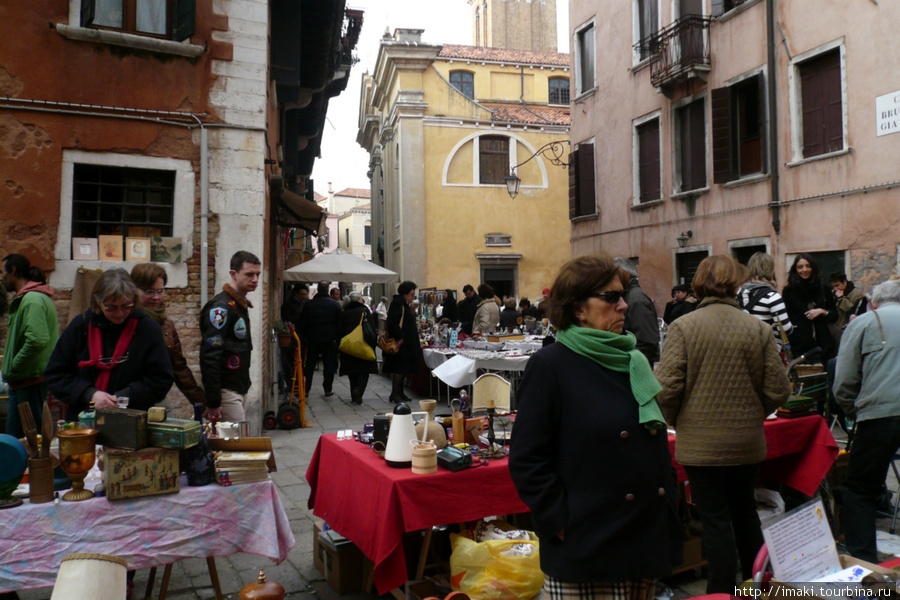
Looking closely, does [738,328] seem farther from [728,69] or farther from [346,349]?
[728,69]

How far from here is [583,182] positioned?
1764 centimetres

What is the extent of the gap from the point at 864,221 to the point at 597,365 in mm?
9877

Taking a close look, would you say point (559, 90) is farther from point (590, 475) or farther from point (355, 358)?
point (590, 475)

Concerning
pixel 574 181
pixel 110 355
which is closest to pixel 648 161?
pixel 574 181

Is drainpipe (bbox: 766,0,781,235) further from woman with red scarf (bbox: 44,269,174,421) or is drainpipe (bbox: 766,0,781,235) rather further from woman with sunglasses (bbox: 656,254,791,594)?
woman with red scarf (bbox: 44,269,174,421)

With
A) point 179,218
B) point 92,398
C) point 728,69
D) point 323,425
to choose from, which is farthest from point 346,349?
point 728,69

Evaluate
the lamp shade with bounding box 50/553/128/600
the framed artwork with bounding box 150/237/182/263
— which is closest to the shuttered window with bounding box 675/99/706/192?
the framed artwork with bounding box 150/237/182/263

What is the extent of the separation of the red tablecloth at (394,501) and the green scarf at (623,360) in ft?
4.37

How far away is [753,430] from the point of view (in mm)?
3033

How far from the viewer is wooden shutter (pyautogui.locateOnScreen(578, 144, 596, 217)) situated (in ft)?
57.2

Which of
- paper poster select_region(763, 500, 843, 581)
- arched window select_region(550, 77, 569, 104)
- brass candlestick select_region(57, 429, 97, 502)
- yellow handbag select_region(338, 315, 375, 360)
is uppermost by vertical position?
arched window select_region(550, 77, 569, 104)

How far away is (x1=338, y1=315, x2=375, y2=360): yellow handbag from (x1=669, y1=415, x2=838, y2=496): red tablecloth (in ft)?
20.7

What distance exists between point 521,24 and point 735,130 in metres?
30.8

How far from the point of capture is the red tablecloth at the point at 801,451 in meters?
4.16
